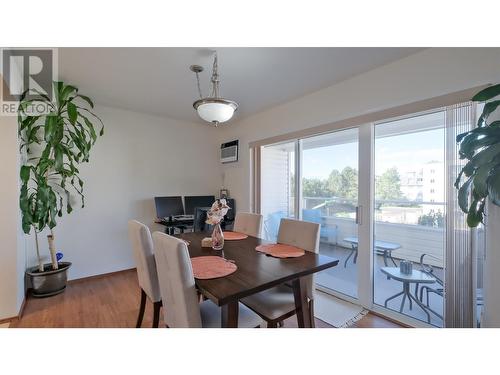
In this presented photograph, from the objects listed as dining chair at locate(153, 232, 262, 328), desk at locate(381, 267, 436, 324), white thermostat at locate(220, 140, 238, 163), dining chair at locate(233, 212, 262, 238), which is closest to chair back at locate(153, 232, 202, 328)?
dining chair at locate(153, 232, 262, 328)

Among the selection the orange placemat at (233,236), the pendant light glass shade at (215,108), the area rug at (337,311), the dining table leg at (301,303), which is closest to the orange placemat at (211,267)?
the dining table leg at (301,303)

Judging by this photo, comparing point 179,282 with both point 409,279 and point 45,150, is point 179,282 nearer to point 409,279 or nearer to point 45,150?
point 409,279

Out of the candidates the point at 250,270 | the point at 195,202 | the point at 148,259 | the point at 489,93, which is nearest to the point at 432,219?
the point at 489,93

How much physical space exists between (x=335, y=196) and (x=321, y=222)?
1.33 ft

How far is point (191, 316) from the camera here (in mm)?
1213

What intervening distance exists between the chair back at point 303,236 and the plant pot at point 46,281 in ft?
8.38

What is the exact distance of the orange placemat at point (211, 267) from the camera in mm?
1316

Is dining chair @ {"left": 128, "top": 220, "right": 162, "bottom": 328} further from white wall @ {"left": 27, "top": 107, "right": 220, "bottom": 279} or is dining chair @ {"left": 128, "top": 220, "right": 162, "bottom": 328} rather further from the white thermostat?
the white thermostat

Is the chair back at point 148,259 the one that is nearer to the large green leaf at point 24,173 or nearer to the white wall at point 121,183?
the large green leaf at point 24,173

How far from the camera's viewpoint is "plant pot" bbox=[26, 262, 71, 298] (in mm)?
2465
